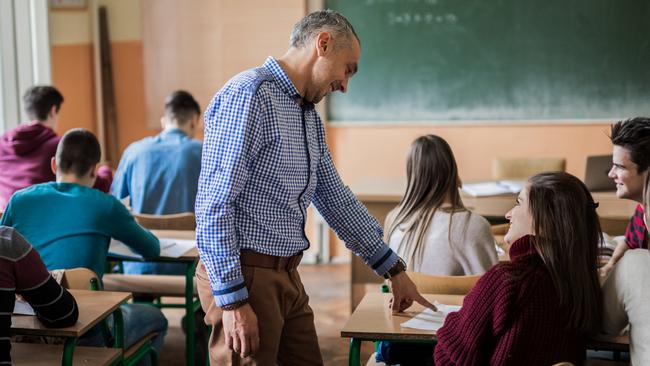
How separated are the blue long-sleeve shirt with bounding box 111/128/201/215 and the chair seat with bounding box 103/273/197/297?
0.55 m

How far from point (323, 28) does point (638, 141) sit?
4.82 ft

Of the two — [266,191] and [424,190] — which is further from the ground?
[266,191]

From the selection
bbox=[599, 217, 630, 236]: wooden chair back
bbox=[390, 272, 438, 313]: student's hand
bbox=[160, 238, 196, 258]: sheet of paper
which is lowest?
bbox=[160, 238, 196, 258]: sheet of paper

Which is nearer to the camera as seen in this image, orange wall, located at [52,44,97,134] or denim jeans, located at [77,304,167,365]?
denim jeans, located at [77,304,167,365]

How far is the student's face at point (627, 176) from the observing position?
2.77 meters

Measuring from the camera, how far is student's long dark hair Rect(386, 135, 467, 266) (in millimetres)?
2934

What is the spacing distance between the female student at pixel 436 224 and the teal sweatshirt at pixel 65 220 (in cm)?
109

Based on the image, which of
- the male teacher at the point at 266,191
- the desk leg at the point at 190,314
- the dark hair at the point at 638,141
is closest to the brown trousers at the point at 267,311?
the male teacher at the point at 266,191

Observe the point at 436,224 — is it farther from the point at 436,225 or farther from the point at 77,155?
the point at 77,155

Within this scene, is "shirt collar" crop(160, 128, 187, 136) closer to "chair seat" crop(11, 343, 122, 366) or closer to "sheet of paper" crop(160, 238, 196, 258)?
"sheet of paper" crop(160, 238, 196, 258)

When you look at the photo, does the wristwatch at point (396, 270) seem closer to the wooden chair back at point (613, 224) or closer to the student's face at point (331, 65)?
the student's face at point (331, 65)

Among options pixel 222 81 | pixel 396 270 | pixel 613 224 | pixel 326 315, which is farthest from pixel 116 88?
pixel 396 270

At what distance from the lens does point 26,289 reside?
217 cm

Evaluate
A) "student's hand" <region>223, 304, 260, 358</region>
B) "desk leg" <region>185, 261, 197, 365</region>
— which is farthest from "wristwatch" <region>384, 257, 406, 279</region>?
"desk leg" <region>185, 261, 197, 365</region>
